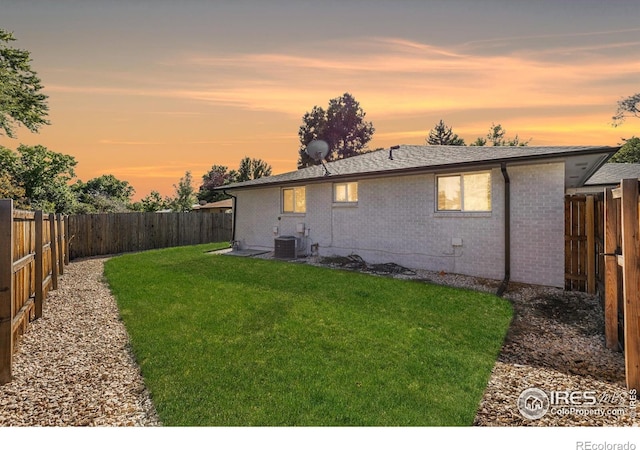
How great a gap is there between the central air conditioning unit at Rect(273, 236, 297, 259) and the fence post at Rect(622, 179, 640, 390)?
924 centimetres

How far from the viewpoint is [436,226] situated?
332 inches

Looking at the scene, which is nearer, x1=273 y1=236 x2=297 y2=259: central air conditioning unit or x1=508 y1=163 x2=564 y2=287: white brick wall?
x1=508 y1=163 x2=564 y2=287: white brick wall

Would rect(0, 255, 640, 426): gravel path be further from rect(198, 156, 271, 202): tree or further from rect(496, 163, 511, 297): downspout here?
rect(198, 156, 271, 202): tree

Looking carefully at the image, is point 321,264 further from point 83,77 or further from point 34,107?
point 34,107

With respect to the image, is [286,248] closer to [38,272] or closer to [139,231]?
[38,272]

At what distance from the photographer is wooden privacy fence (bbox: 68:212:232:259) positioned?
507 inches

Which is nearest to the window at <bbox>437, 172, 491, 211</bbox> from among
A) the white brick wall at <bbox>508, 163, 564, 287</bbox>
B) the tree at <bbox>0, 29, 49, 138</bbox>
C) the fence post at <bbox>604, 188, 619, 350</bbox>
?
the white brick wall at <bbox>508, 163, 564, 287</bbox>

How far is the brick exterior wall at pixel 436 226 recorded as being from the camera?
6723 millimetres

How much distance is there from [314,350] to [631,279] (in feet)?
10.6

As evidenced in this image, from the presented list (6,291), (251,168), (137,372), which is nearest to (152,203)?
(251,168)

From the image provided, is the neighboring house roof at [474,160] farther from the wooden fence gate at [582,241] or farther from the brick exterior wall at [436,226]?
the wooden fence gate at [582,241]

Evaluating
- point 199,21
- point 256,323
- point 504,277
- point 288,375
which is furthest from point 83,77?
point 504,277

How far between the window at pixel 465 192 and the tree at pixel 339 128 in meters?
31.5

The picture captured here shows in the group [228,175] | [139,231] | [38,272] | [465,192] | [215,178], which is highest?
[228,175]
